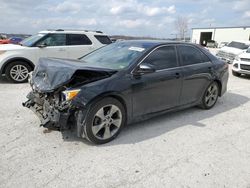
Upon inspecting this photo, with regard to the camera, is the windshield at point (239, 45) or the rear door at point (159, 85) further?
the windshield at point (239, 45)

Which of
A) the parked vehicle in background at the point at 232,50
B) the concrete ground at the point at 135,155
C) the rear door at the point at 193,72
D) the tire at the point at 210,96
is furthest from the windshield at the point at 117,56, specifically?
the parked vehicle in background at the point at 232,50

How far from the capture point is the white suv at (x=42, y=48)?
7.45 metres

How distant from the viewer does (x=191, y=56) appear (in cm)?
488

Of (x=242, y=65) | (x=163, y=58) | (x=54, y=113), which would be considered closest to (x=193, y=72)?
(x=163, y=58)

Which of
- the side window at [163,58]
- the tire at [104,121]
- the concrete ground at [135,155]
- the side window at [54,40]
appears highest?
the side window at [54,40]

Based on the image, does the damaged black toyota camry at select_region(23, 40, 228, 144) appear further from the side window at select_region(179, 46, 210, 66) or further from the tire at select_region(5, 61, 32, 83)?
the tire at select_region(5, 61, 32, 83)

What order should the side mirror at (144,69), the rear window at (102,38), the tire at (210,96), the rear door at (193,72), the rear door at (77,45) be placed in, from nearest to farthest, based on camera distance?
the side mirror at (144,69) → the rear door at (193,72) → the tire at (210,96) → the rear door at (77,45) → the rear window at (102,38)

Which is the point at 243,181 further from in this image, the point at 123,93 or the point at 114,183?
the point at 123,93

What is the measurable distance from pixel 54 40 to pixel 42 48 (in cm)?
57

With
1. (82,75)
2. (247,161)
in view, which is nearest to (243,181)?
(247,161)

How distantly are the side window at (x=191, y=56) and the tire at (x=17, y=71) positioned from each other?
5.36m

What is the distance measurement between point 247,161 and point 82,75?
8.71ft

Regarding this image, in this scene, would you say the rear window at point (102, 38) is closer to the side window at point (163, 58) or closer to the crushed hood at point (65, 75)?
the side window at point (163, 58)

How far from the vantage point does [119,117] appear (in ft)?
12.0
